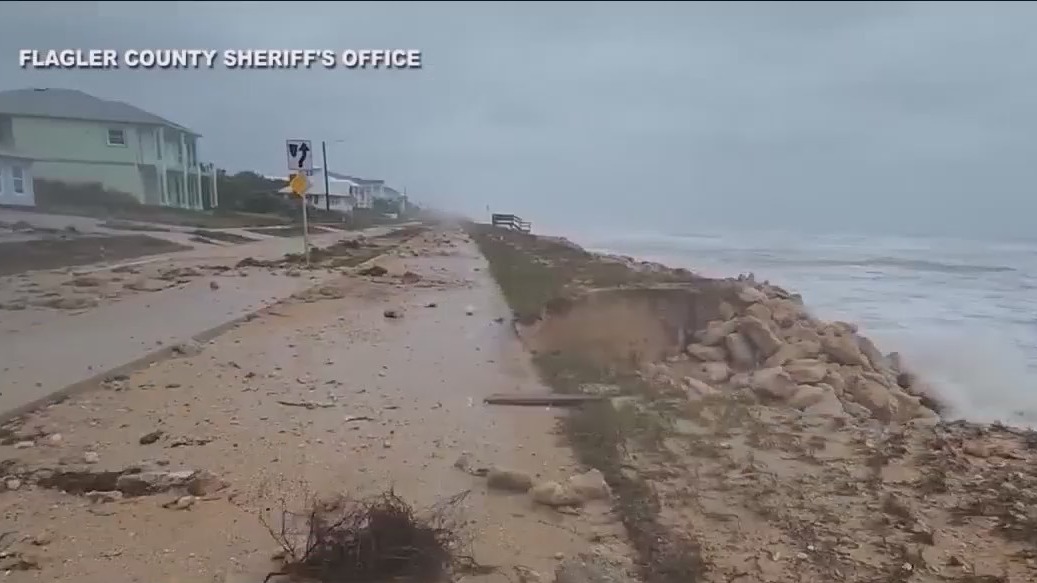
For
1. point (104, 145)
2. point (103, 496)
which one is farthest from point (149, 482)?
point (104, 145)

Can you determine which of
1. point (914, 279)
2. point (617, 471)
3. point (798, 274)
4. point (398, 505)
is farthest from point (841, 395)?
point (798, 274)

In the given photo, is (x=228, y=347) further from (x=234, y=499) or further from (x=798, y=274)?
(x=798, y=274)

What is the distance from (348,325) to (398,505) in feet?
21.6

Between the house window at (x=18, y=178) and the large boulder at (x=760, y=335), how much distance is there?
7493mm

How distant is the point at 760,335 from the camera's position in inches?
344

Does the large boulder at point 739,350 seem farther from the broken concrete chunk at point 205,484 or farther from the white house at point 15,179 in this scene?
the white house at point 15,179

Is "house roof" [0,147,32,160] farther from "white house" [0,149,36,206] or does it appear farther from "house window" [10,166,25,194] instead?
"house window" [10,166,25,194]

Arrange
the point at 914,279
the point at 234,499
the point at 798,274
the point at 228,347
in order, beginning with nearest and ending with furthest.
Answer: the point at 234,499 < the point at 228,347 < the point at 914,279 < the point at 798,274

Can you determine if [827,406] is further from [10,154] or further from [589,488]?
[10,154]

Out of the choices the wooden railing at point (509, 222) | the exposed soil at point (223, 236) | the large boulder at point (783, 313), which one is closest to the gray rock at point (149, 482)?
the exposed soil at point (223, 236)

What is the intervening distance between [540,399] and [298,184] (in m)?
6.11

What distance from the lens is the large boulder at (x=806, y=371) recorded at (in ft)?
24.0

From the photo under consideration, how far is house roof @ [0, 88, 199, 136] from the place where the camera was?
6273mm

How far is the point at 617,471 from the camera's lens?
14.6 feet
